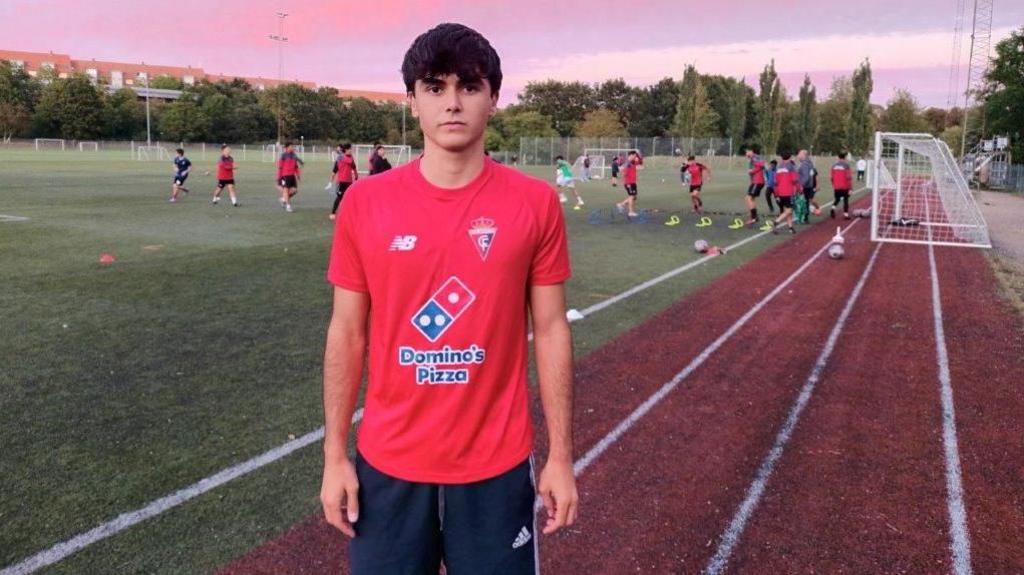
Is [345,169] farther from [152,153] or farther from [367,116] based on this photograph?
[367,116]

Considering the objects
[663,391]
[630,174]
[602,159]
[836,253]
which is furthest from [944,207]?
[602,159]

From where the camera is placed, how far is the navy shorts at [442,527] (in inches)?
83.6

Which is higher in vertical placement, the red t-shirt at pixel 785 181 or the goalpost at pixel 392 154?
the goalpost at pixel 392 154

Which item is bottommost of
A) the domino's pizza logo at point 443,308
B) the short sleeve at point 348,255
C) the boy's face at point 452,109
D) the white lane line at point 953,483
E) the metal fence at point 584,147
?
the white lane line at point 953,483

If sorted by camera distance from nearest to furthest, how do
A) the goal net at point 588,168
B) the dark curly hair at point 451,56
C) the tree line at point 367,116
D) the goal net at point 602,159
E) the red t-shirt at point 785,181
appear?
the dark curly hair at point 451,56
the red t-shirt at point 785,181
the goal net at point 588,168
the goal net at point 602,159
the tree line at point 367,116

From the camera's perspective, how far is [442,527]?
2.16 meters

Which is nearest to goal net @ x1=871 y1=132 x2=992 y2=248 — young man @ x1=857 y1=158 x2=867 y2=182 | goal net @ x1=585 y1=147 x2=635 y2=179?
young man @ x1=857 y1=158 x2=867 y2=182

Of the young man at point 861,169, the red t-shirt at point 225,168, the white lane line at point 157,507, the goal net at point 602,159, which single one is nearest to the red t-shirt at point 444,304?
the white lane line at point 157,507

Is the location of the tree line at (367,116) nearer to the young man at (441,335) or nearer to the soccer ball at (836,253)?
the soccer ball at (836,253)

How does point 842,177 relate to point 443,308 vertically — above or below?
above

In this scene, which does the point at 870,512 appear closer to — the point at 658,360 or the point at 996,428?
the point at 996,428

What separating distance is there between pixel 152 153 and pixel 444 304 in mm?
71083

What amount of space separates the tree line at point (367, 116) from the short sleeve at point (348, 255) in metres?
65.7

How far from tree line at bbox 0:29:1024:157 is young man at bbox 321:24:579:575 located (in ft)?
215
